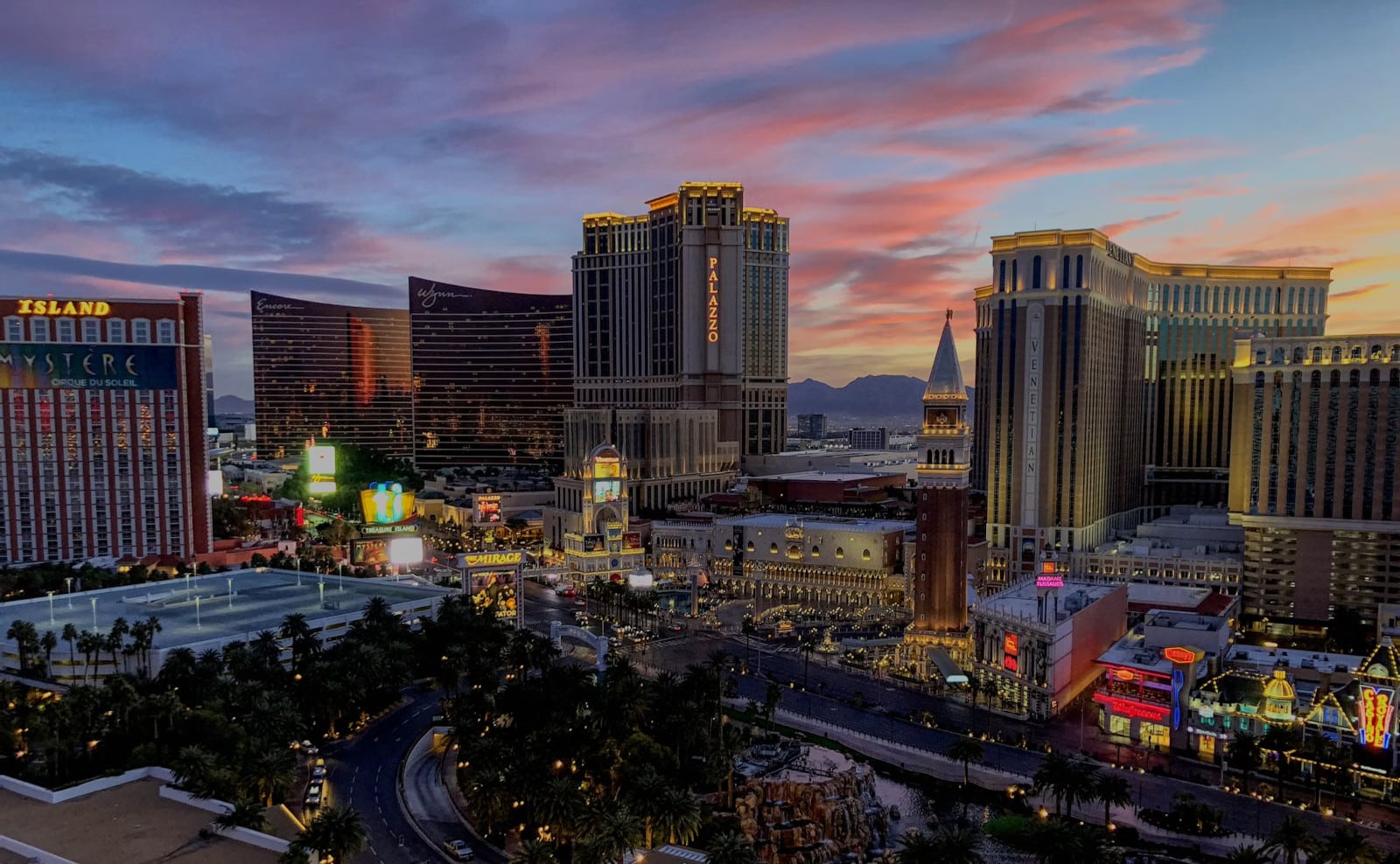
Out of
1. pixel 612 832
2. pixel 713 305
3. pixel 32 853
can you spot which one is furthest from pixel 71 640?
pixel 713 305

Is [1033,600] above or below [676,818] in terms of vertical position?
above

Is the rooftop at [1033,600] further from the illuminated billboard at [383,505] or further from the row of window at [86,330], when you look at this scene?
the row of window at [86,330]

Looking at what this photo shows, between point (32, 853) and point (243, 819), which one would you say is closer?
point (32, 853)

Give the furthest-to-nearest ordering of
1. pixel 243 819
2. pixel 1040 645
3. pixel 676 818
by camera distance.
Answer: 1. pixel 1040 645
2. pixel 676 818
3. pixel 243 819

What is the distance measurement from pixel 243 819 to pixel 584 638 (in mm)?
46657

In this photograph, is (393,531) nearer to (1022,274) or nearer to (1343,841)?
(1022,274)

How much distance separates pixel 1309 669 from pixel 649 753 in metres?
53.4

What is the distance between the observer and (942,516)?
95188 mm

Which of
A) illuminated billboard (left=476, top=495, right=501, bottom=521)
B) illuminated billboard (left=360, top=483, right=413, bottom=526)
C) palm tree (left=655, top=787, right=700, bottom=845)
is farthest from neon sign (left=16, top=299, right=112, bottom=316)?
palm tree (left=655, top=787, right=700, bottom=845)

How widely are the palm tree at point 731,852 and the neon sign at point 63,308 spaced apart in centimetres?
9114

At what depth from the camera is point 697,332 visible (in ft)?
568

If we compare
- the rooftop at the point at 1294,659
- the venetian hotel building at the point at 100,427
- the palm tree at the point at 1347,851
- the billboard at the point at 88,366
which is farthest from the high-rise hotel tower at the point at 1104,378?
the billboard at the point at 88,366

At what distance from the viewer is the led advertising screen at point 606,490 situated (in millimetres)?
122688

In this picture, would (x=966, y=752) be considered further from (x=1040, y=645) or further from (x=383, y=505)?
(x=383, y=505)
